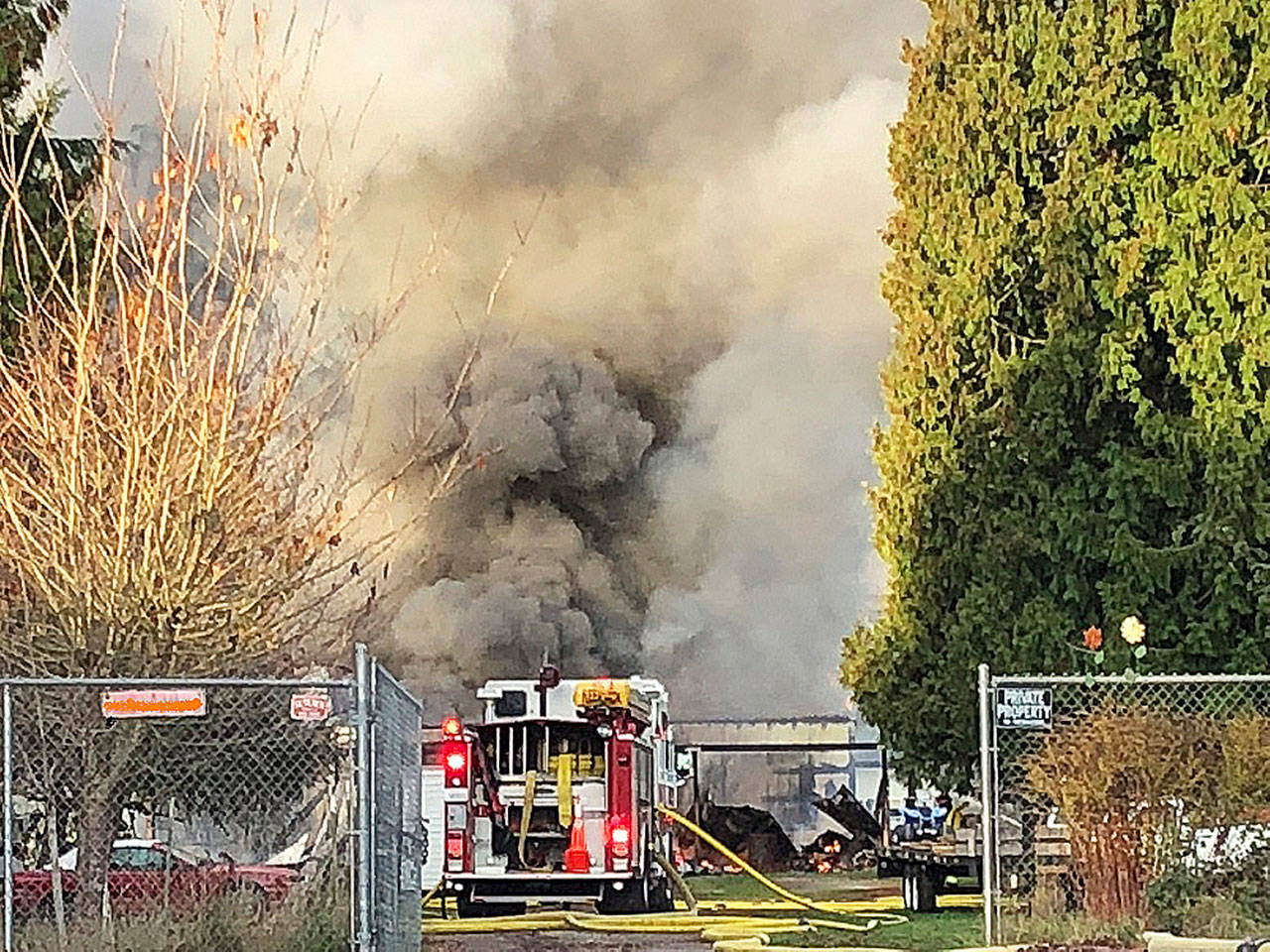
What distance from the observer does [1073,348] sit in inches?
686

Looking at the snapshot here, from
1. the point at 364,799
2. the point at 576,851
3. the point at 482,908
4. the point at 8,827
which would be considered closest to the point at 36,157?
the point at 8,827

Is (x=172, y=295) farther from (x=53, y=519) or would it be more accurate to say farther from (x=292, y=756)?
(x=292, y=756)

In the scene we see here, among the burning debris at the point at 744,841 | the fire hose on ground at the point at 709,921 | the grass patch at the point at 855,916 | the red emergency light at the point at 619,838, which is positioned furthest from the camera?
the burning debris at the point at 744,841

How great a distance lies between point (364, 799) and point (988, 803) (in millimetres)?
3579

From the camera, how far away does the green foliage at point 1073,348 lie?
1688cm

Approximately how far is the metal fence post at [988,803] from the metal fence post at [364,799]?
11.3ft

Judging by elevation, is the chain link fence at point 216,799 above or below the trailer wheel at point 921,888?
above

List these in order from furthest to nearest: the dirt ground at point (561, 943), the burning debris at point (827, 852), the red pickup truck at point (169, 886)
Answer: the burning debris at point (827, 852) < the dirt ground at point (561, 943) < the red pickup truck at point (169, 886)

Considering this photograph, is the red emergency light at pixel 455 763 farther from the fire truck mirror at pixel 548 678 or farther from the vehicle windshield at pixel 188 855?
the vehicle windshield at pixel 188 855

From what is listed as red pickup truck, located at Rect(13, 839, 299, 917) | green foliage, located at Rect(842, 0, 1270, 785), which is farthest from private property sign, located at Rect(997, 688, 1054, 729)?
green foliage, located at Rect(842, 0, 1270, 785)

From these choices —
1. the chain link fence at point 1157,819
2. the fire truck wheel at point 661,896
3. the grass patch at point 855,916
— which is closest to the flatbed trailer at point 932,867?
the grass patch at point 855,916

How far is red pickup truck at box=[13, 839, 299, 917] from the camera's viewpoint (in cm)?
1230

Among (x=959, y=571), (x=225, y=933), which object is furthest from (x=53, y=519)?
(x=959, y=571)

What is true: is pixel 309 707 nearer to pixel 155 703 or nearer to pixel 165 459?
pixel 155 703
